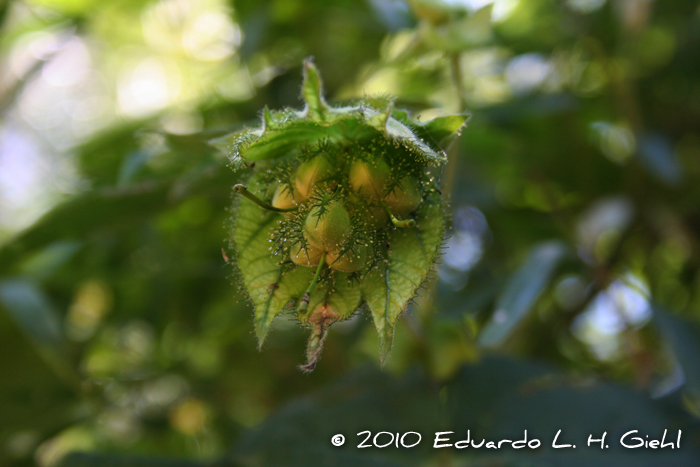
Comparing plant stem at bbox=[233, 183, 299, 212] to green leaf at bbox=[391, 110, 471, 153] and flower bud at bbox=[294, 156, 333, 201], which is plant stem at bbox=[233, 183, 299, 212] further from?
green leaf at bbox=[391, 110, 471, 153]

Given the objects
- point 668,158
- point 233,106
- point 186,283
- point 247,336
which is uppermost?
point 233,106

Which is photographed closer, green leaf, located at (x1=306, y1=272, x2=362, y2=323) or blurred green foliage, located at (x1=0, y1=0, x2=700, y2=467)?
green leaf, located at (x1=306, y1=272, x2=362, y2=323)

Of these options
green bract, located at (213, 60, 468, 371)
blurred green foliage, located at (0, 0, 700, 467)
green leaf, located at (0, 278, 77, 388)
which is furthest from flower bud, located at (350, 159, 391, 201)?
green leaf, located at (0, 278, 77, 388)

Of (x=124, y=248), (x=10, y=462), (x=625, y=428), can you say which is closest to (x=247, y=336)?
(x=124, y=248)

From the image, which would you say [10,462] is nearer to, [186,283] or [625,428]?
[186,283]

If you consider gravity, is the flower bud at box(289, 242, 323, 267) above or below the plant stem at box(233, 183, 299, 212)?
below

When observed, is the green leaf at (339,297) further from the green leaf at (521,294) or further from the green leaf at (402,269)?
the green leaf at (521,294)

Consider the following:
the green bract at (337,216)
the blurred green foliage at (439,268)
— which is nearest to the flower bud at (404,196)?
the green bract at (337,216)
